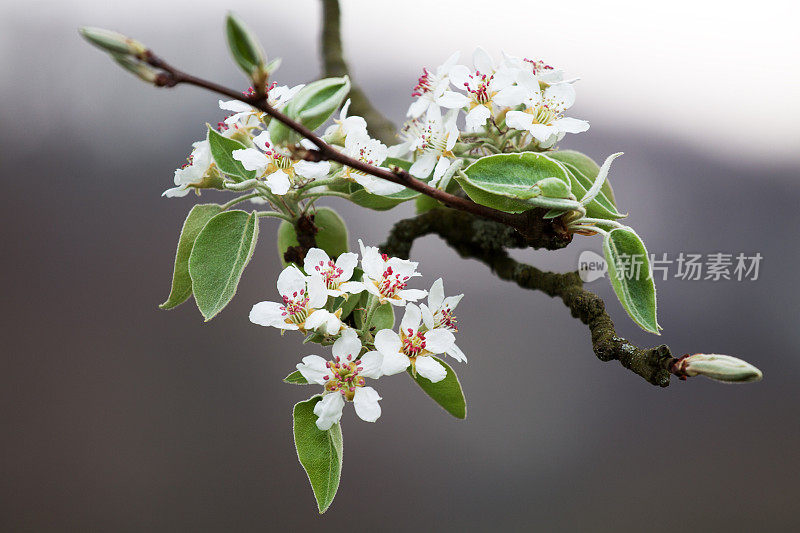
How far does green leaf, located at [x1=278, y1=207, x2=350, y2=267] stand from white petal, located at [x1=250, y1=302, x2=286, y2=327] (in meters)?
0.18

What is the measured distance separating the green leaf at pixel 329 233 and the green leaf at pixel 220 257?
0.11 metres

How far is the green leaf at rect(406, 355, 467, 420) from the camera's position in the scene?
0.58 m

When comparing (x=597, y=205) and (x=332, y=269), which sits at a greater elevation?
(x=597, y=205)

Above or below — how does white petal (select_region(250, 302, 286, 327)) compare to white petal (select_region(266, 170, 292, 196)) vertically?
below

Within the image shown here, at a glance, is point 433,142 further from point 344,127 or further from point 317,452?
point 317,452

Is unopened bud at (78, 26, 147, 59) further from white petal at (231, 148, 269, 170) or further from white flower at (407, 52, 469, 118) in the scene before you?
white flower at (407, 52, 469, 118)

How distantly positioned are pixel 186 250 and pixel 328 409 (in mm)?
217

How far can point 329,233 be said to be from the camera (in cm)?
71

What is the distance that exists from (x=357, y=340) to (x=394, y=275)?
7cm

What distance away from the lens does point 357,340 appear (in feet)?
1.71

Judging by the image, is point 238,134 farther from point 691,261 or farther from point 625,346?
point 691,261

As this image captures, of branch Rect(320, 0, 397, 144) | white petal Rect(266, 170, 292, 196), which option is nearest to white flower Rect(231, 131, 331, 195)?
white petal Rect(266, 170, 292, 196)

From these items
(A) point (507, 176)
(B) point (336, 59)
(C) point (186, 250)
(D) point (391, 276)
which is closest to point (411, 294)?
(D) point (391, 276)

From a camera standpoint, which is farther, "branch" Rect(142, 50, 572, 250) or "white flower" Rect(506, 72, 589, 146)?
"white flower" Rect(506, 72, 589, 146)
